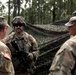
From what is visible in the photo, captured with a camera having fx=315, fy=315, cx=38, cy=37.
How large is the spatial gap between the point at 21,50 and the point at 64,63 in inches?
119

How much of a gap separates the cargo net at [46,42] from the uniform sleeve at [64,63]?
3840 millimetres

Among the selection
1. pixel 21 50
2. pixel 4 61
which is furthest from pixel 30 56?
pixel 4 61

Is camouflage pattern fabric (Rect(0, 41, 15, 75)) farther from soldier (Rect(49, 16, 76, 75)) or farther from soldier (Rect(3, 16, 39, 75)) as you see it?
soldier (Rect(3, 16, 39, 75))

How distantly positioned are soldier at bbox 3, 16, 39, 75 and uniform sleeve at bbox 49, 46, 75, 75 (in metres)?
2.95

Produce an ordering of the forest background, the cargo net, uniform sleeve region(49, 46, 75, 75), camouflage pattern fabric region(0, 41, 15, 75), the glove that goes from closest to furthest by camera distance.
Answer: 1. uniform sleeve region(49, 46, 75, 75)
2. camouflage pattern fabric region(0, 41, 15, 75)
3. the glove
4. the cargo net
5. the forest background

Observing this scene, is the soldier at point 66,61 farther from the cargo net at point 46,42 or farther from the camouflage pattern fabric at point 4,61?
the cargo net at point 46,42

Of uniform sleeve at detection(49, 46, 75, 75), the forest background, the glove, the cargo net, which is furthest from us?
the forest background

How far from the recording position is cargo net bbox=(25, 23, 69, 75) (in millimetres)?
6840

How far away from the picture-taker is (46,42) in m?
7.16

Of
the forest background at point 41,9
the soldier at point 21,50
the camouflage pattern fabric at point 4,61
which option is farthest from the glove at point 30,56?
the forest background at point 41,9

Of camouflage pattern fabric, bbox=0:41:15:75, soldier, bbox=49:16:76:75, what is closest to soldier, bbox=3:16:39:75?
camouflage pattern fabric, bbox=0:41:15:75

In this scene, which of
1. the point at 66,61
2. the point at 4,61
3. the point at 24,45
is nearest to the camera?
the point at 66,61

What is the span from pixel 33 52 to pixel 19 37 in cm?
38

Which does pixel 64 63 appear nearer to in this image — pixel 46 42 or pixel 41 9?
pixel 46 42
